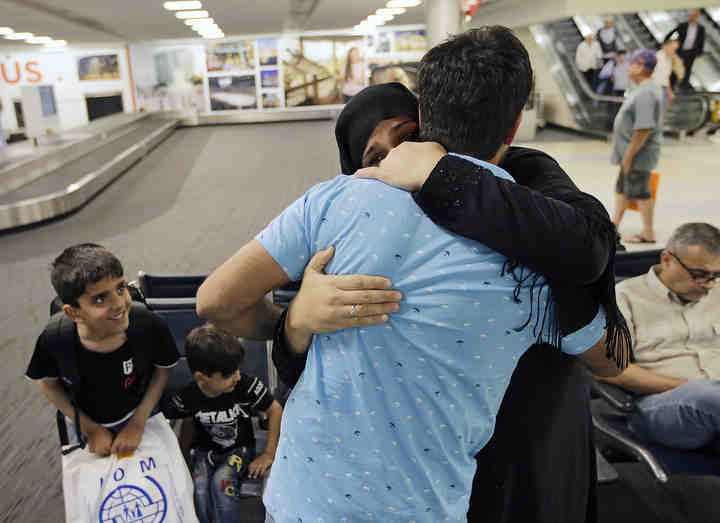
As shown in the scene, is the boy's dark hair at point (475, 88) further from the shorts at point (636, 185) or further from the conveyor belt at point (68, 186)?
the conveyor belt at point (68, 186)

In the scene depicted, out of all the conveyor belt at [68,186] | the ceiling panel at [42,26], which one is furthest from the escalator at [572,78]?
the ceiling panel at [42,26]

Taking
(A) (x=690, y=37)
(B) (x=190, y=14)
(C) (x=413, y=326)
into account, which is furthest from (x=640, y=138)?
(B) (x=190, y=14)

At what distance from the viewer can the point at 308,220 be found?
2.91ft

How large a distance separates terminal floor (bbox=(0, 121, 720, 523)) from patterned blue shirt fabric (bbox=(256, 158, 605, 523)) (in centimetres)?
200

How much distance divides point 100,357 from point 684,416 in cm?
225

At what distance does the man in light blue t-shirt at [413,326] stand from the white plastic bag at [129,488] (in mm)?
1109

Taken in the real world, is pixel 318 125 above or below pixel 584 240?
below

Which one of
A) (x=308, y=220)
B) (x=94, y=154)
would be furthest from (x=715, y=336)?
(x=94, y=154)

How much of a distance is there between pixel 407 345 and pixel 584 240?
0.30 metres

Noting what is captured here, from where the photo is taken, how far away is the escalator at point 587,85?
12406 millimetres

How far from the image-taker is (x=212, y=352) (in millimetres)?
2152

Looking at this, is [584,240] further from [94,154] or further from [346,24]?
[346,24]

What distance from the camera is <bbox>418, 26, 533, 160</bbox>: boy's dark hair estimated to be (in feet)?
2.75

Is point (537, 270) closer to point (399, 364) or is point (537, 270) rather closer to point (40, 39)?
point (399, 364)
